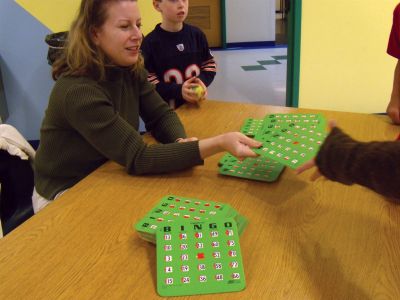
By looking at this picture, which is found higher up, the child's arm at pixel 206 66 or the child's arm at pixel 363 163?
the child's arm at pixel 363 163

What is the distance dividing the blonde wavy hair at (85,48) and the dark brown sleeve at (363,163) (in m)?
0.71

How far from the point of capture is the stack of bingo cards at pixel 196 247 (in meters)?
0.68

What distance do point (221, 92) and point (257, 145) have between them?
3.12 m

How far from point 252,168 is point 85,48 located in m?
0.58

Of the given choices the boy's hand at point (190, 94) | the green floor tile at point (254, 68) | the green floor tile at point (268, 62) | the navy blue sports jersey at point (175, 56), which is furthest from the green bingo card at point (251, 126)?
the green floor tile at point (268, 62)

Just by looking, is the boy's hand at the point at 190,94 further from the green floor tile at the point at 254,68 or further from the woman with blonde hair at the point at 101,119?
the green floor tile at the point at 254,68

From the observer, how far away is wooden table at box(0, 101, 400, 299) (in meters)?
0.68

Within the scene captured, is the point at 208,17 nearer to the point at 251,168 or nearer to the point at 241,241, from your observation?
the point at 251,168

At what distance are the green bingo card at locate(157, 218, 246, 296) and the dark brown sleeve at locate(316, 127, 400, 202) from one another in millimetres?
214

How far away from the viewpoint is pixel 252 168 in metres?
1.07

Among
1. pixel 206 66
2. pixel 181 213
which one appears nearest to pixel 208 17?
pixel 206 66

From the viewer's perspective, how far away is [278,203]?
3.05ft

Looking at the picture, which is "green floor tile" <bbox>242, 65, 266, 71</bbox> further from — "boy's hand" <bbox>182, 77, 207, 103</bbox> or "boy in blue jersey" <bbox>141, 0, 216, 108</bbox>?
"boy's hand" <bbox>182, 77, 207, 103</bbox>

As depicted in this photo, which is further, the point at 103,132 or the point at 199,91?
the point at 199,91
